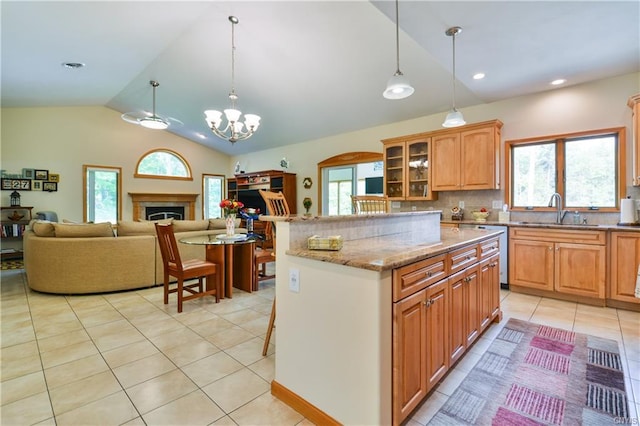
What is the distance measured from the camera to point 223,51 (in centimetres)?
430

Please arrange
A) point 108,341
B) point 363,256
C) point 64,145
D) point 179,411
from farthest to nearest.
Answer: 1. point 64,145
2. point 108,341
3. point 179,411
4. point 363,256

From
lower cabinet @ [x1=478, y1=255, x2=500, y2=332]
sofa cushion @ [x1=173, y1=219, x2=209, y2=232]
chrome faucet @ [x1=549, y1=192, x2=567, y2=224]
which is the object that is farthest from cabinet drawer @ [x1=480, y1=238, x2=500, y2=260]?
sofa cushion @ [x1=173, y1=219, x2=209, y2=232]

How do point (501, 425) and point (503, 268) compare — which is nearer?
point (501, 425)

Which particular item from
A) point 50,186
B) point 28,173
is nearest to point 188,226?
point 50,186

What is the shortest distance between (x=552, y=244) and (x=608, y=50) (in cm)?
213

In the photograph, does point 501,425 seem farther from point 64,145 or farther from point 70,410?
point 64,145

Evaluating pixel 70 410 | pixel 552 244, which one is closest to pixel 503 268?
pixel 552 244

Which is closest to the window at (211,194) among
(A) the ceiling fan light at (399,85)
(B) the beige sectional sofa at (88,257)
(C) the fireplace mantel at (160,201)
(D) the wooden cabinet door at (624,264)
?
(C) the fireplace mantel at (160,201)

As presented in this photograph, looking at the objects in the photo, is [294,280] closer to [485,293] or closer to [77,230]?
[485,293]

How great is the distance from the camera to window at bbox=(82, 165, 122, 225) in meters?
6.96

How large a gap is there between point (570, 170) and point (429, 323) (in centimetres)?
376

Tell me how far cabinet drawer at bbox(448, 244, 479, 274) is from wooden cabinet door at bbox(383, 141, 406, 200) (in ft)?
9.46

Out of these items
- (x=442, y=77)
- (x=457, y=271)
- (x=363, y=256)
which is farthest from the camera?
(x=442, y=77)

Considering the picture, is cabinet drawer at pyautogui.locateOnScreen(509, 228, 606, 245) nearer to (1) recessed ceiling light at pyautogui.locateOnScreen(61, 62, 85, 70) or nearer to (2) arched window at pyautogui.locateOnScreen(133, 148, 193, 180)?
(1) recessed ceiling light at pyautogui.locateOnScreen(61, 62, 85, 70)
